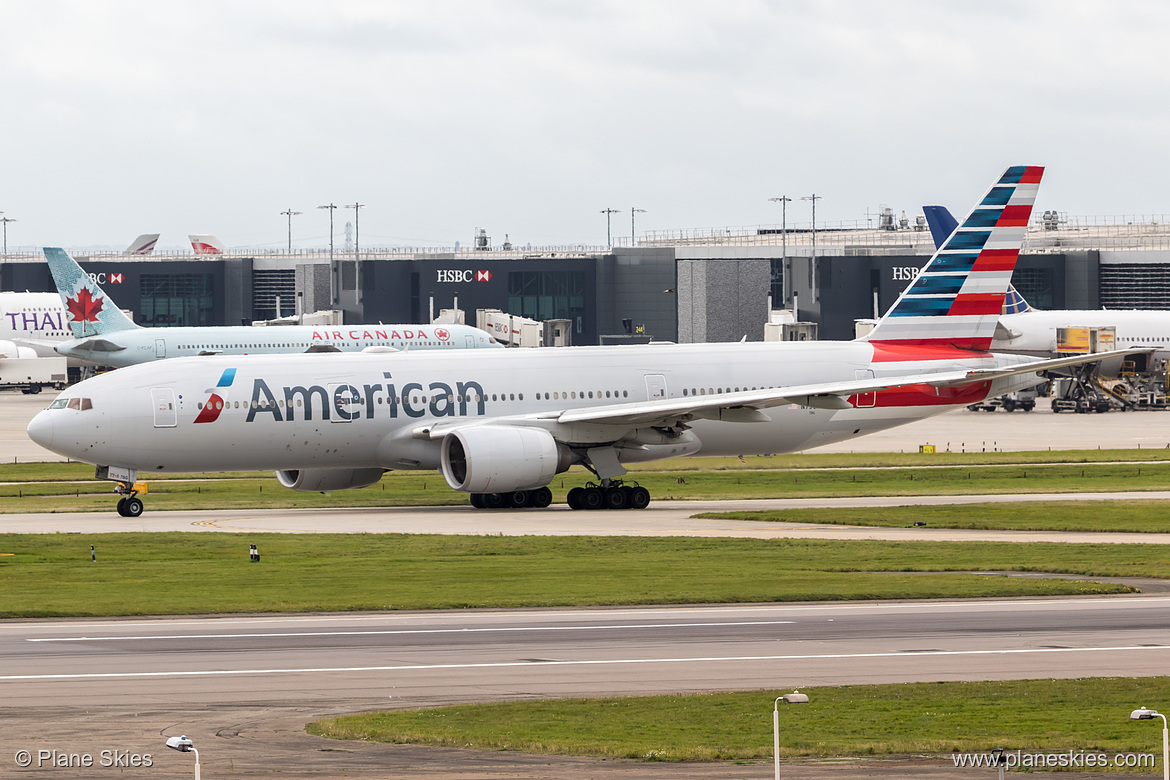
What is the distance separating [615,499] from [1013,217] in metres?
16.6

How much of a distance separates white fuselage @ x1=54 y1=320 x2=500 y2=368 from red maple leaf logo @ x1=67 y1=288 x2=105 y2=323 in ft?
4.50

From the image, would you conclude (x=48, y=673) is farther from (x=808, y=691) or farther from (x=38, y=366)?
(x=38, y=366)

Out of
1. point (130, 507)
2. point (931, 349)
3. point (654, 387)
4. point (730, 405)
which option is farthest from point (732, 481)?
point (130, 507)

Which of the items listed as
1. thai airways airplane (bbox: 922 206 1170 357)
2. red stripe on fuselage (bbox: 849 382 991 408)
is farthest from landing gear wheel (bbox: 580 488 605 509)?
thai airways airplane (bbox: 922 206 1170 357)

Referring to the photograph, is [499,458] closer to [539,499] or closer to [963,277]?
[539,499]

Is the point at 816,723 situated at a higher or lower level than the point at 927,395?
lower

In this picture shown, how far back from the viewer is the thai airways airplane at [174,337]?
101 metres

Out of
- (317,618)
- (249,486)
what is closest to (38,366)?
(249,486)

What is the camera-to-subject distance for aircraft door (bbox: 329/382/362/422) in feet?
153

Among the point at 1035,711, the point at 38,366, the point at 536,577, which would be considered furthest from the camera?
the point at 38,366

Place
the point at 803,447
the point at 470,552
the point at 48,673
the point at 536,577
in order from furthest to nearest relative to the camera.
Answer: the point at 803,447 → the point at 470,552 → the point at 536,577 → the point at 48,673

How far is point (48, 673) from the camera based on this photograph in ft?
74.8

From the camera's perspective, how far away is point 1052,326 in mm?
103750

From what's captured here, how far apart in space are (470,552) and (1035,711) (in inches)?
784
